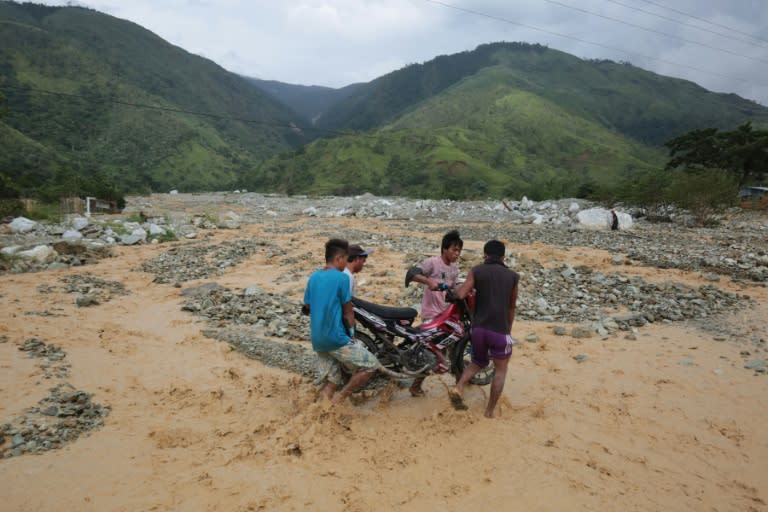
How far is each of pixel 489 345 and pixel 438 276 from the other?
987 mm

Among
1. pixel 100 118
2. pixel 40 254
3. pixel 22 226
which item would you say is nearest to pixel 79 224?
pixel 22 226

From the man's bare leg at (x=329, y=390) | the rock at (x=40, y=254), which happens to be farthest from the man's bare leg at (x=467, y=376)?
the rock at (x=40, y=254)

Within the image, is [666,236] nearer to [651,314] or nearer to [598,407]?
[651,314]

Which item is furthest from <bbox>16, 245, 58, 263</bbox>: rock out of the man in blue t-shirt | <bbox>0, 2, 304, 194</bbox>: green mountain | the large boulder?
<bbox>0, 2, 304, 194</bbox>: green mountain

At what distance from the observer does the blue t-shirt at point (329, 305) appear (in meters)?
4.10

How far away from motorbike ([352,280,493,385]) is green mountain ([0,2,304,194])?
1382 inches

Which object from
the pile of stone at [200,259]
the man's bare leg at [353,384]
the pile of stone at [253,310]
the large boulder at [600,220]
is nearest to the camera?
the man's bare leg at [353,384]

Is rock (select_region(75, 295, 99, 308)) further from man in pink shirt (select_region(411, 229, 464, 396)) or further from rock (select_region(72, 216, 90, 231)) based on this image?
rock (select_region(72, 216, 90, 231))

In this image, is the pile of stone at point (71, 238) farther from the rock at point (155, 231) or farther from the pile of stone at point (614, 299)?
the pile of stone at point (614, 299)

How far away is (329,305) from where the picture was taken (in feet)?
13.5

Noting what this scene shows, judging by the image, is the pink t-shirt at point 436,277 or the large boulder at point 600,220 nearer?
the pink t-shirt at point 436,277

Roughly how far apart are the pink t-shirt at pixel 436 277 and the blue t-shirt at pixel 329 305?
114 cm

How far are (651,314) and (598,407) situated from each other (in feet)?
12.3

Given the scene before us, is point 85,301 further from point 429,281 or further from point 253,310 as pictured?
point 429,281
